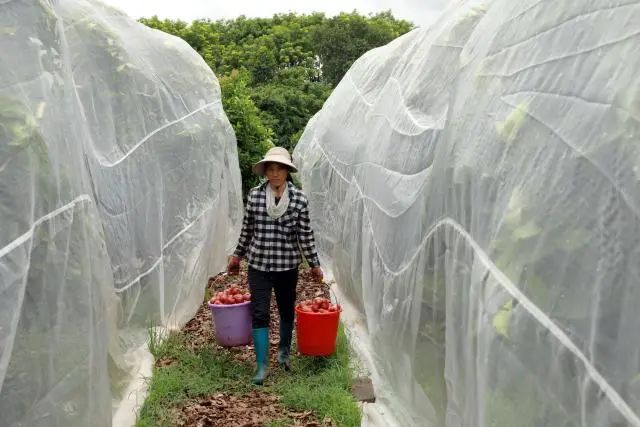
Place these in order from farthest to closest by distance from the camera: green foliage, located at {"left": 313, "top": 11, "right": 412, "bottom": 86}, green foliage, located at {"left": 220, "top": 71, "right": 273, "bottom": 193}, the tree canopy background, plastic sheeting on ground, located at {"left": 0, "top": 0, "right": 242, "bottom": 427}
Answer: green foliage, located at {"left": 313, "top": 11, "right": 412, "bottom": 86} → the tree canopy background → green foliage, located at {"left": 220, "top": 71, "right": 273, "bottom": 193} → plastic sheeting on ground, located at {"left": 0, "top": 0, "right": 242, "bottom": 427}

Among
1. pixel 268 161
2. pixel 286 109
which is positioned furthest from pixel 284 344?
pixel 286 109

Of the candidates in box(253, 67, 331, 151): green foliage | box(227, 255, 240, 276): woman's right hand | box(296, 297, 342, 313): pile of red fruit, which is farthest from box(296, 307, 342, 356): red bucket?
box(253, 67, 331, 151): green foliage

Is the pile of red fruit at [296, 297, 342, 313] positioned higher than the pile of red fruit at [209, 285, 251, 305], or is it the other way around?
the pile of red fruit at [209, 285, 251, 305]

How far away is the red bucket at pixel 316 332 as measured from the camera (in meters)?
5.77

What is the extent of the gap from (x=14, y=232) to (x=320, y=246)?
750cm

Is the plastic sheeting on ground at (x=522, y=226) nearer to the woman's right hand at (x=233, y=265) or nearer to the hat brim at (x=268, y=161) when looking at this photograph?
the hat brim at (x=268, y=161)

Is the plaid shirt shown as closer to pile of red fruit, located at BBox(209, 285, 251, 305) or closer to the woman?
the woman

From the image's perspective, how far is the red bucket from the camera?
18.9 feet

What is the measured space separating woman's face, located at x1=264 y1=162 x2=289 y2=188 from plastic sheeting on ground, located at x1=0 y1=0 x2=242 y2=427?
3.83 ft

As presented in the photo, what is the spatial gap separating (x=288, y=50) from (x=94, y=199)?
86.8 feet

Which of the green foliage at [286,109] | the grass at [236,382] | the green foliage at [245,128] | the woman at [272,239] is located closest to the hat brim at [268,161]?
the woman at [272,239]

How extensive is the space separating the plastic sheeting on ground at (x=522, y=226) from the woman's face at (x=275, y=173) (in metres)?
1.05

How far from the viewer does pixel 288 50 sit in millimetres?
30500

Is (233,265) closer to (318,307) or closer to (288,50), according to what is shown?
(318,307)
